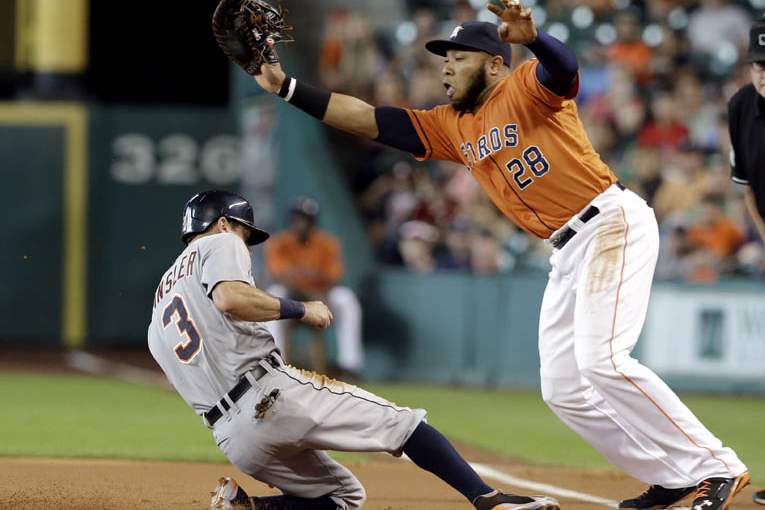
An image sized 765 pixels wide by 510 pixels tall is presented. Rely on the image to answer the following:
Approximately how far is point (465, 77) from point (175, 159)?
1020cm

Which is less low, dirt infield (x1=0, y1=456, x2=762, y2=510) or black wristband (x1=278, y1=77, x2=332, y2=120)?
black wristband (x1=278, y1=77, x2=332, y2=120)

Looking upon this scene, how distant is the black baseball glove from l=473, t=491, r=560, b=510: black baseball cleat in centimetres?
213

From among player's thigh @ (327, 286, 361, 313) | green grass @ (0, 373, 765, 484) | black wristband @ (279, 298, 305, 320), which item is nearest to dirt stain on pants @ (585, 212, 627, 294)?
black wristband @ (279, 298, 305, 320)

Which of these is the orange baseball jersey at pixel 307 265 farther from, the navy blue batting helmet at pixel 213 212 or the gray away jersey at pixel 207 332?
the gray away jersey at pixel 207 332

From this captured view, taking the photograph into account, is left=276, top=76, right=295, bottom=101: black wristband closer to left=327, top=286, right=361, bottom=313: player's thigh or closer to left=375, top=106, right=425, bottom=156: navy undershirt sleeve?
Answer: left=375, top=106, right=425, bottom=156: navy undershirt sleeve

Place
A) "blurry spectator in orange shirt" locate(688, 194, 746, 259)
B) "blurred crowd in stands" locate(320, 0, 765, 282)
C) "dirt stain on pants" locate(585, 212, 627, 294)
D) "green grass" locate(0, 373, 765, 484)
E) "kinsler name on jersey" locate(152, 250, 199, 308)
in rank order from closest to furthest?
"kinsler name on jersey" locate(152, 250, 199, 308), "dirt stain on pants" locate(585, 212, 627, 294), "green grass" locate(0, 373, 765, 484), "blurry spectator in orange shirt" locate(688, 194, 746, 259), "blurred crowd in stands" locate(320, 0, 765, 282)

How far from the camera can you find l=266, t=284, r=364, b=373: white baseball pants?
1184 centimetres

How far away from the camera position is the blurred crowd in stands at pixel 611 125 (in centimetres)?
1141

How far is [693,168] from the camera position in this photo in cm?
1162

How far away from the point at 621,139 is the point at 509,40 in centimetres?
785

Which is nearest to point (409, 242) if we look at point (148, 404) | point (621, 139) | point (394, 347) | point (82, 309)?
point (394, 347)

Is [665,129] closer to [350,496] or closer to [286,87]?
[286,87]

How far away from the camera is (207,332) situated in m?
4.71

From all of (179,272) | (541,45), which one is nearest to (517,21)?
(541,45)
